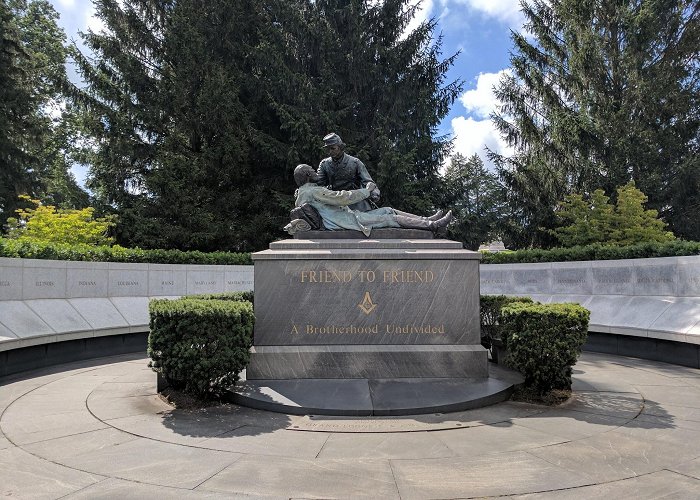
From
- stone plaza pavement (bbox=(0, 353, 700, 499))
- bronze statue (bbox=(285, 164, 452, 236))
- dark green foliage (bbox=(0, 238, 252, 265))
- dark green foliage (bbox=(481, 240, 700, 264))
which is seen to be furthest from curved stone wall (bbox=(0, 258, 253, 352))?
dark green foliage (bbox=(481, 240, 700, 264))

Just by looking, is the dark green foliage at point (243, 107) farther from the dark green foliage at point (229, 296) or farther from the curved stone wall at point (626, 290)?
the dark green foliage at point (229, 296)

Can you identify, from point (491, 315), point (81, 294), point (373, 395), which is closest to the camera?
point (373, 395)

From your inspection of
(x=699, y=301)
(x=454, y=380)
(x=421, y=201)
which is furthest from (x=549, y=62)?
(x=454, y=380)

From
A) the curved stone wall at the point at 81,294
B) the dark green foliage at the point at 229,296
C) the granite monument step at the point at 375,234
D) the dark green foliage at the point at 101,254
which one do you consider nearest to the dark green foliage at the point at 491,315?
the granite monument step at the point at 375,234

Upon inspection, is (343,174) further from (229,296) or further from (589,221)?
(589,221)

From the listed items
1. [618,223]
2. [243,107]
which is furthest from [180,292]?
[618,223]

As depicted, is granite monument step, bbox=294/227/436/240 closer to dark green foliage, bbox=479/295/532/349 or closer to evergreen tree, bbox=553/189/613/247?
dark green foliage, bbox=479/295/532/349

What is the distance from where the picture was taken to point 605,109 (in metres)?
22.6

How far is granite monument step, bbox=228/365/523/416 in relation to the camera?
5.56 m

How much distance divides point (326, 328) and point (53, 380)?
4.54 meters

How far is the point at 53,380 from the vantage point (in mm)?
7625

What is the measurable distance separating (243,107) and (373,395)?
1899 cm

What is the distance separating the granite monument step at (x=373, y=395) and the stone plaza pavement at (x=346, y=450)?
0.44 feet

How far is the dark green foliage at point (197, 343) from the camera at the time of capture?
18.6 feet
